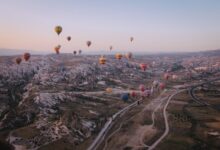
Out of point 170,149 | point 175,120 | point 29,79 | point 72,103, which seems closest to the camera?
point 170,149

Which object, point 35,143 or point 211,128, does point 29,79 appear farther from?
point 211,128

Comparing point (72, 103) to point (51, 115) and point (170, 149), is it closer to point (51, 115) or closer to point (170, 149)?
point (51, 115)

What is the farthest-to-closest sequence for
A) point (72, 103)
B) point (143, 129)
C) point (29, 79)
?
1. point (29, 79)
2. point (72, 103)
3. point (143, 129)

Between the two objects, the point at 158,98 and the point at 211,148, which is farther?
the point at 158,98

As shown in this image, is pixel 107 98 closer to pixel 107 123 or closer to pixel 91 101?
pixel 91 101

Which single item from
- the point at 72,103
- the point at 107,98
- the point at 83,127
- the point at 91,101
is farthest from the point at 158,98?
the point at 83,127

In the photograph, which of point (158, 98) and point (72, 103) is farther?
point (158, 98)

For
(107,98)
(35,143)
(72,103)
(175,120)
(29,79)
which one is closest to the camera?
(35,143)

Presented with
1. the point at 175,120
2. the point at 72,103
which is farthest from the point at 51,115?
the point at 175,120

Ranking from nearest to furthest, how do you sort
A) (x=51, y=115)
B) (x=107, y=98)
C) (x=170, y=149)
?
1. (x=170, y=149)
2. (x=51, y=115)
3. (x=107, y=98)
